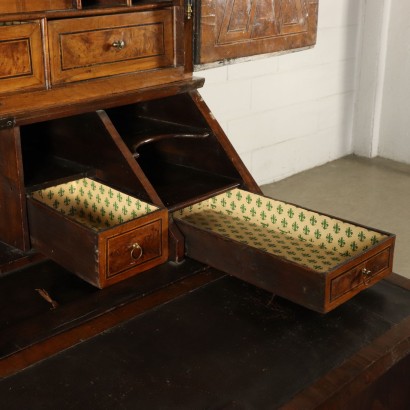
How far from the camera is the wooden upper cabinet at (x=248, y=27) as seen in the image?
1.82 m

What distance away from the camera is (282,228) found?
174 centimetres

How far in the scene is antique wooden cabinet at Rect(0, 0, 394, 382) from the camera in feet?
4.81

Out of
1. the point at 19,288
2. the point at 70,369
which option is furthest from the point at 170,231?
the point at 70,369

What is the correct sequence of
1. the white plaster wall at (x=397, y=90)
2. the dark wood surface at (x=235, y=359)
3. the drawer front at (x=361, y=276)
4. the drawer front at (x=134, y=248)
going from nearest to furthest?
the dark wood surface at (x=235, y=359)
the drawer front at (x=361, y=276)
the drawer front at (x=134, y=248)
the white plaster wall at (x=397, y=90)

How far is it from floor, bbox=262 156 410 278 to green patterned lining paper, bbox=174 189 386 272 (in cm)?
119

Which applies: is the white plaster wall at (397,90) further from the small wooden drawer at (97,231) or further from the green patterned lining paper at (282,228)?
the small wooden drawer at (97,231)

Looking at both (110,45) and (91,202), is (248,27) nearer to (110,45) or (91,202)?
(110,45)

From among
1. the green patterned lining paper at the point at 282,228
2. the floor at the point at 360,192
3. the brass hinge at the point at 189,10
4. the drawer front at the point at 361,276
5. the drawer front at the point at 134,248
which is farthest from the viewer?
the floor at the point at 360,192

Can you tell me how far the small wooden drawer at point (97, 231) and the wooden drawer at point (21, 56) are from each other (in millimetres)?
274

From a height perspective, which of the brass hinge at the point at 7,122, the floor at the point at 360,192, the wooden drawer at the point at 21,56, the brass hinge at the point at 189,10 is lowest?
the floor at the point at 360,192

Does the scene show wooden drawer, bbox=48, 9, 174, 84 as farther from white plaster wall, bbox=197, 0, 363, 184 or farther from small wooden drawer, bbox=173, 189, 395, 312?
white plaster wall, bbox=197, 0, 363, 184

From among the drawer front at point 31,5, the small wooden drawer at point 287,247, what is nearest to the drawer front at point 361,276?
the small wooden drawer at point 287,247

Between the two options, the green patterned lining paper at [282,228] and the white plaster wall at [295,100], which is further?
the white plaster wall at [295,100]

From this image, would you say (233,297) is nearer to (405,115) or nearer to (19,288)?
(19,288)
